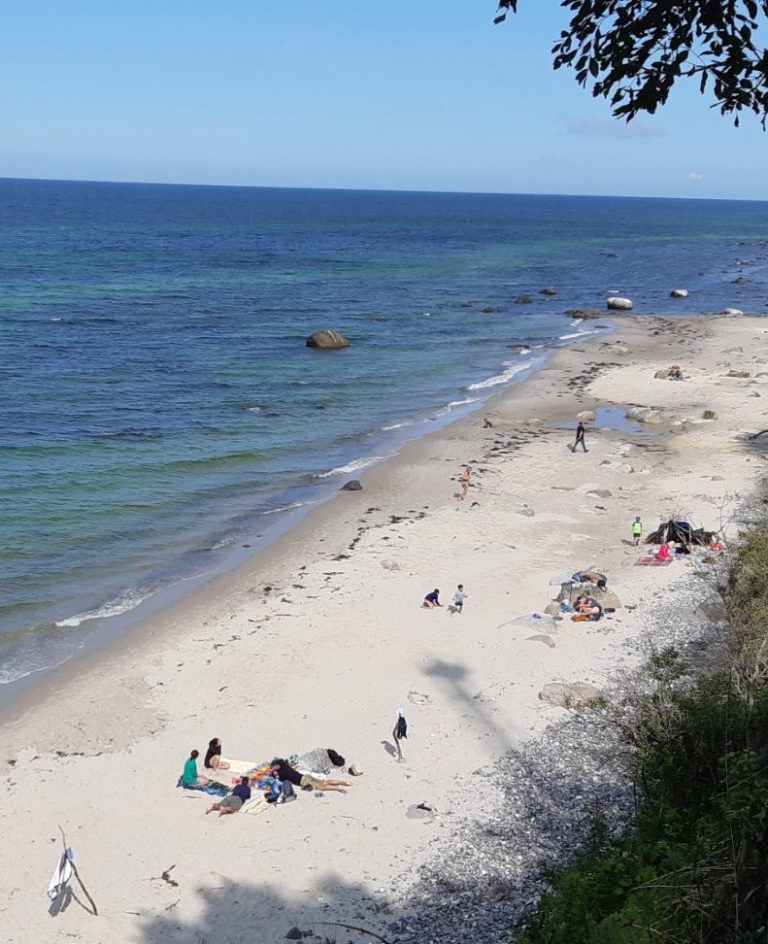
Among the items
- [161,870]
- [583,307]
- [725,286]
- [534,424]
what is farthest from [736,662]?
[725,286]

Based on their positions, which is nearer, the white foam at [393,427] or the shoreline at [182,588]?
the shoreline at [182,588]

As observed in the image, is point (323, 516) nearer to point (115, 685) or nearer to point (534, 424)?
point (115, 685)

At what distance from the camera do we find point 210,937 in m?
13.3

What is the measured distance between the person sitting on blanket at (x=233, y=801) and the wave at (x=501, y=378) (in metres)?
36.8

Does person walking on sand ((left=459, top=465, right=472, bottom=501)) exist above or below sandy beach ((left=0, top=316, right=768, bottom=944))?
above

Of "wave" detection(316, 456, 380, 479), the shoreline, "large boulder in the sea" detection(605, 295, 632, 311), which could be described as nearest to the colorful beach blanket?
the shoreline

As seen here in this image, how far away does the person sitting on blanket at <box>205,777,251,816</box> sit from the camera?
1609 centimetres

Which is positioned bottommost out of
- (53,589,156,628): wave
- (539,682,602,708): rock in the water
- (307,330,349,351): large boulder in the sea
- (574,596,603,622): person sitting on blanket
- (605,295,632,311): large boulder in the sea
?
(53,589,156,628): wave

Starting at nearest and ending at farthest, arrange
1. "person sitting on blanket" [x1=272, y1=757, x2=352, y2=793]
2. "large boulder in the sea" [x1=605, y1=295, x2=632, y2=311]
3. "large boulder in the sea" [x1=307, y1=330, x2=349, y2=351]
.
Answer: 1. "person sitting on blanket" [x1=272, y1=757, x2=352, y2=793]
2. "large boulder in the sea" [x1=307, y1=330, x2=349, y2=351]
3. "large boulder in the sea" [x1=605, y1=295, x2=632, y2=311]

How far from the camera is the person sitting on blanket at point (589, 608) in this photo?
74.4 feet

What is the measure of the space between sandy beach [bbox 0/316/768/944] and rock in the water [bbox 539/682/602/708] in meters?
0.36

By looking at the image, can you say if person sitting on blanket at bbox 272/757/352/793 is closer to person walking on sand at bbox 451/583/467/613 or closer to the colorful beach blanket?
person walking on sand at bbox 451/583/467/613

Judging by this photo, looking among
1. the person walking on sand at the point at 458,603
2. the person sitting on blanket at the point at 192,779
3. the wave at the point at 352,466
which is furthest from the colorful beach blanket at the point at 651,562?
the person sitting on blanket at the point at 192,779

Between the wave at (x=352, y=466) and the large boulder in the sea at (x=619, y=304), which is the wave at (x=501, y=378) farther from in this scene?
the large boulder in the sea at (x=619, y=304)
